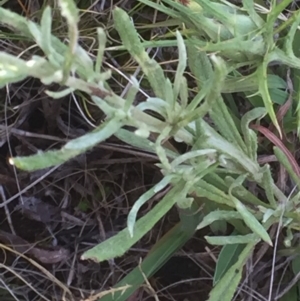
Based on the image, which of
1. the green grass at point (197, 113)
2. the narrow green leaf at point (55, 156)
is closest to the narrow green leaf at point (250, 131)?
the green grass at point (197, 113)

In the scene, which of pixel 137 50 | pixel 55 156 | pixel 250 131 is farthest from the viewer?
pixel 250 131

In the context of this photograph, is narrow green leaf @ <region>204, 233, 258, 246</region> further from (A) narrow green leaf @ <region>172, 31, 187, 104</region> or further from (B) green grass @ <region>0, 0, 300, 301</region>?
(A) narrow green leaf @ <region>172, 31, 187, 104</region>

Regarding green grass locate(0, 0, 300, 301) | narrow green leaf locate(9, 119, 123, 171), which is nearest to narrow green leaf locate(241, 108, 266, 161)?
green grass locate(0, 0, 300, 301)

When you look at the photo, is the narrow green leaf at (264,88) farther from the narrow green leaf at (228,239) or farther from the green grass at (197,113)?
the narrow green leaf at (228,239)

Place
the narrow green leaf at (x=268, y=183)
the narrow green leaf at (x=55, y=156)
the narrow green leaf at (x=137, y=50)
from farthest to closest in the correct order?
the narrow green leaf at (x=268, y=183) → the narrow green leaf at (x=137, y=50) → the narrow green leaf at (x=55, y=156)

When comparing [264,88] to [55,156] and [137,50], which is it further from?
[55,156]

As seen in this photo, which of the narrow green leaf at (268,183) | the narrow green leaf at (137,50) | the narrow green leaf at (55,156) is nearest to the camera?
the narrow green leaf at (55,156)

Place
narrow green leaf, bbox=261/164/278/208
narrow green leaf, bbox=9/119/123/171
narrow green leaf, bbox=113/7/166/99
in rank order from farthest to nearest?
narrow green leaf, bbox=261/164/278/208 < narrow green leaf, bbox=113/7/166/99 < narrow green leaf, bbox=9/119/123/171

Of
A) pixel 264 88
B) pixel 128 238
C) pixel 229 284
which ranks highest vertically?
pixel 264 88

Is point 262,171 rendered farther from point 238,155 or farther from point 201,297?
point 201,297

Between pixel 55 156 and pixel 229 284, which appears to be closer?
pixel 55 156

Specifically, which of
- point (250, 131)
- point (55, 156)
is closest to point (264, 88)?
point (250, 131)
